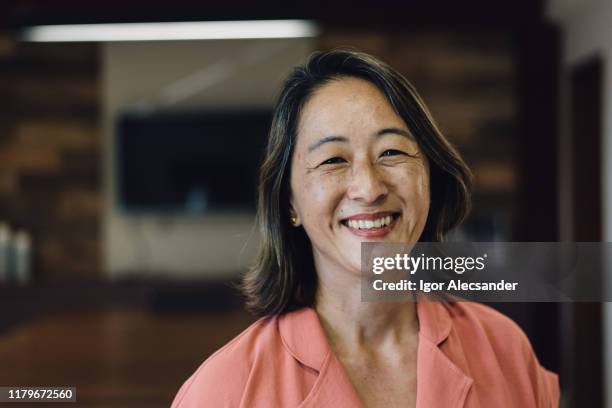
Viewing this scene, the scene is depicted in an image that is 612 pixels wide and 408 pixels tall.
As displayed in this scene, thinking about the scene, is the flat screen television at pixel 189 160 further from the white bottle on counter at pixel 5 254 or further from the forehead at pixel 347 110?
the forehead at pixel 347 110

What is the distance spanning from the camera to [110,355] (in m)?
1.31

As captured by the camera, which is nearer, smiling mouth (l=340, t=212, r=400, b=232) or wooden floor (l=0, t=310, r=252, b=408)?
smiling mouth (l=340, t=212, r=400, b=232)

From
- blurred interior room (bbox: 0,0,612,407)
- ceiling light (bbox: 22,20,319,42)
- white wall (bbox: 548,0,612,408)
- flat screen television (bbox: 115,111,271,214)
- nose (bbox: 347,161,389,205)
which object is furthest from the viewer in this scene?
flat screen television (bbox: 115,111,271,214)

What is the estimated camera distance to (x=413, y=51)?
2605mm

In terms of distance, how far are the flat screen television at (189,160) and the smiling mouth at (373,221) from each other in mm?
2087

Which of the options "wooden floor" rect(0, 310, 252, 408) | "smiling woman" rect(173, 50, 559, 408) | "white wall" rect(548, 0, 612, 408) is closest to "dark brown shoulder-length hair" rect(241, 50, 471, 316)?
"smiling woman" rect(173, 50, 559, 408)

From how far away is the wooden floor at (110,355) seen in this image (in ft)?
3.60

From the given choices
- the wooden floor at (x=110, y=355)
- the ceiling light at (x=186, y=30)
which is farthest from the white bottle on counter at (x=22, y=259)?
the wooden floor at (x=110, y=355)

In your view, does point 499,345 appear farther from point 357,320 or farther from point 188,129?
point 188,129

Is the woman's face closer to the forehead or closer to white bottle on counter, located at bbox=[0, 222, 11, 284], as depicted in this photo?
the forehead

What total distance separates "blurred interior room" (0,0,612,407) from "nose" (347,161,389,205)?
1.55 m

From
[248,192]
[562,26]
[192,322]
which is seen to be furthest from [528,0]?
[192,322]

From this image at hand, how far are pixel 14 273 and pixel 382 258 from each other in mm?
2400

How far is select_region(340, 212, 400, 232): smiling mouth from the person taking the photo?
63 cm
